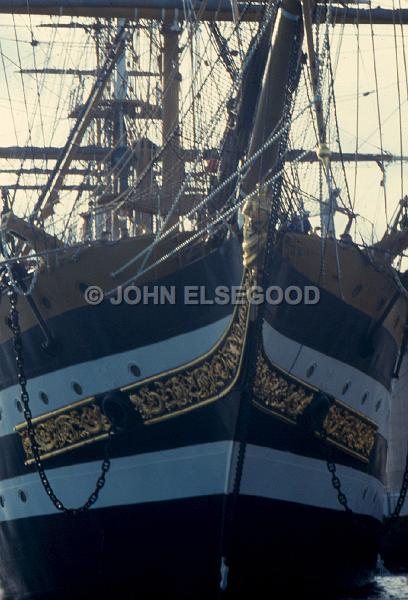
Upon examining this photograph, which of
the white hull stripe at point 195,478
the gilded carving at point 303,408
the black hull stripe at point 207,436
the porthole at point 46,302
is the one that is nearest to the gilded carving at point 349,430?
the gilded carving at point 303,408

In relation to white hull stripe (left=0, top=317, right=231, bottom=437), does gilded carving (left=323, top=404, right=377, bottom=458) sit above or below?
below

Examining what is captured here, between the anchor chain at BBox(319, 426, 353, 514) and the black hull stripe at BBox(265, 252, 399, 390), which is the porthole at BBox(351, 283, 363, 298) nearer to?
the black hull stripe at BBox(265, 252, 399, 390)

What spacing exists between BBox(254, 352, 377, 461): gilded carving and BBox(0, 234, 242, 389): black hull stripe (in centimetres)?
104

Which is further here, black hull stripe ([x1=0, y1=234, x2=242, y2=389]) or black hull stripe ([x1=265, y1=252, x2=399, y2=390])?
black hull stripe ([x1=265, y1=252, x2=399, y2=390])

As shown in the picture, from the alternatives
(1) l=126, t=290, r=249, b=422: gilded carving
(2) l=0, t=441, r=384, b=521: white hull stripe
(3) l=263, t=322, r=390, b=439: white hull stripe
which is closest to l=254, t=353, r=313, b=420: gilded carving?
(3) l=263, t=322, r=390, b=439: white hull stripe

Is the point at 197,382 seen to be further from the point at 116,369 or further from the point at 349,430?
the point at 349,430

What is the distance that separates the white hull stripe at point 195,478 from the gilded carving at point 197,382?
1.96ft

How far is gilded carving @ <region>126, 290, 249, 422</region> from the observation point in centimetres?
1975

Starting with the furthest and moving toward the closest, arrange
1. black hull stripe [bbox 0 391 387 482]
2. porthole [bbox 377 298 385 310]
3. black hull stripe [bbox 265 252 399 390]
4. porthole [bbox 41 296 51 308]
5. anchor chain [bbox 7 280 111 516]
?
porthole [bbox 377 298 385 310] < porthole [bbox 41 296 51 308] < anchor chain [bbox 7 280 111 516] < black hull stripe [bbox 265 252 399 390] < black hull stripe [bbox 0 391 387 482]

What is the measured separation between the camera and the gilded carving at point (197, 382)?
19.8 metres

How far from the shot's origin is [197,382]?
20156mm

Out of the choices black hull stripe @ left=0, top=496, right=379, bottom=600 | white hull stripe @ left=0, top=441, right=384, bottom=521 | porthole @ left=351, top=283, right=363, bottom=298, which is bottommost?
black hull stripe @ left=0, top=496, right=379, bottom=600

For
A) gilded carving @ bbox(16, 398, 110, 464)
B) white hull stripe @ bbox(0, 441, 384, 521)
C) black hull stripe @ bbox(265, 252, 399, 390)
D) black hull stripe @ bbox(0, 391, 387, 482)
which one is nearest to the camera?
black hull stripe @ bbox(0, 391, 387, 482)

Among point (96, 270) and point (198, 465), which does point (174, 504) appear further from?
point (96, 270)
